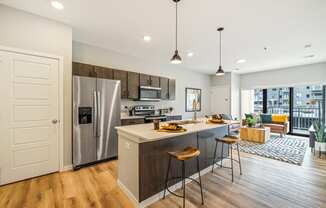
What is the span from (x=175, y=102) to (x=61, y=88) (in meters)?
4.17

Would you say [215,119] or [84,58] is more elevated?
[84,58]

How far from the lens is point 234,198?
219cm

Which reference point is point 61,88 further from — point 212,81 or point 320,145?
point 212,81

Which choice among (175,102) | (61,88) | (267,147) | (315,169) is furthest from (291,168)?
(61,88)

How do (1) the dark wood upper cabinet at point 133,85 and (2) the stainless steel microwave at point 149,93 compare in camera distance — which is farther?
(2) the stainless steel microwave at point 149,93

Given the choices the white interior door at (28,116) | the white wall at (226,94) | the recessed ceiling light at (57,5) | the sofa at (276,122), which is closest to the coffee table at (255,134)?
the sofa at (276,122)

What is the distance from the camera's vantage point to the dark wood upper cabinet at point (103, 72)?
3.80m

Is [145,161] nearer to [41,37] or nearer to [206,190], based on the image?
[206,190]

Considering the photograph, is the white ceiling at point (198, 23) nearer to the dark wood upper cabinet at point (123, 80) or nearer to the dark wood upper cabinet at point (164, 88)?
the dark wood upper cabinet at point (123, 80)

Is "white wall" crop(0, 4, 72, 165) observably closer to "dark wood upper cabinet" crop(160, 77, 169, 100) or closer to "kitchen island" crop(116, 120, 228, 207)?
"kitchen island" crop(116, 120, 228, 207)

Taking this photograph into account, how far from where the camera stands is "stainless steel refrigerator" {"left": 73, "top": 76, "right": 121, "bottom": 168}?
3078 mm

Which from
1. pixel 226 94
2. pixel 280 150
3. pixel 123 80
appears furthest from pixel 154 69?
pixel 280 150

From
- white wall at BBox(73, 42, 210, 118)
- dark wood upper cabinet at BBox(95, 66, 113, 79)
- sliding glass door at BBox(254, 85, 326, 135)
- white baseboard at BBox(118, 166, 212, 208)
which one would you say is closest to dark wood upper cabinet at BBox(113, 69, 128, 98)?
dark wood upper cabinet at BBox(95, 66, 113, 79)

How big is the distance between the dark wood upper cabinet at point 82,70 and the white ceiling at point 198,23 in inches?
→ 27.0
